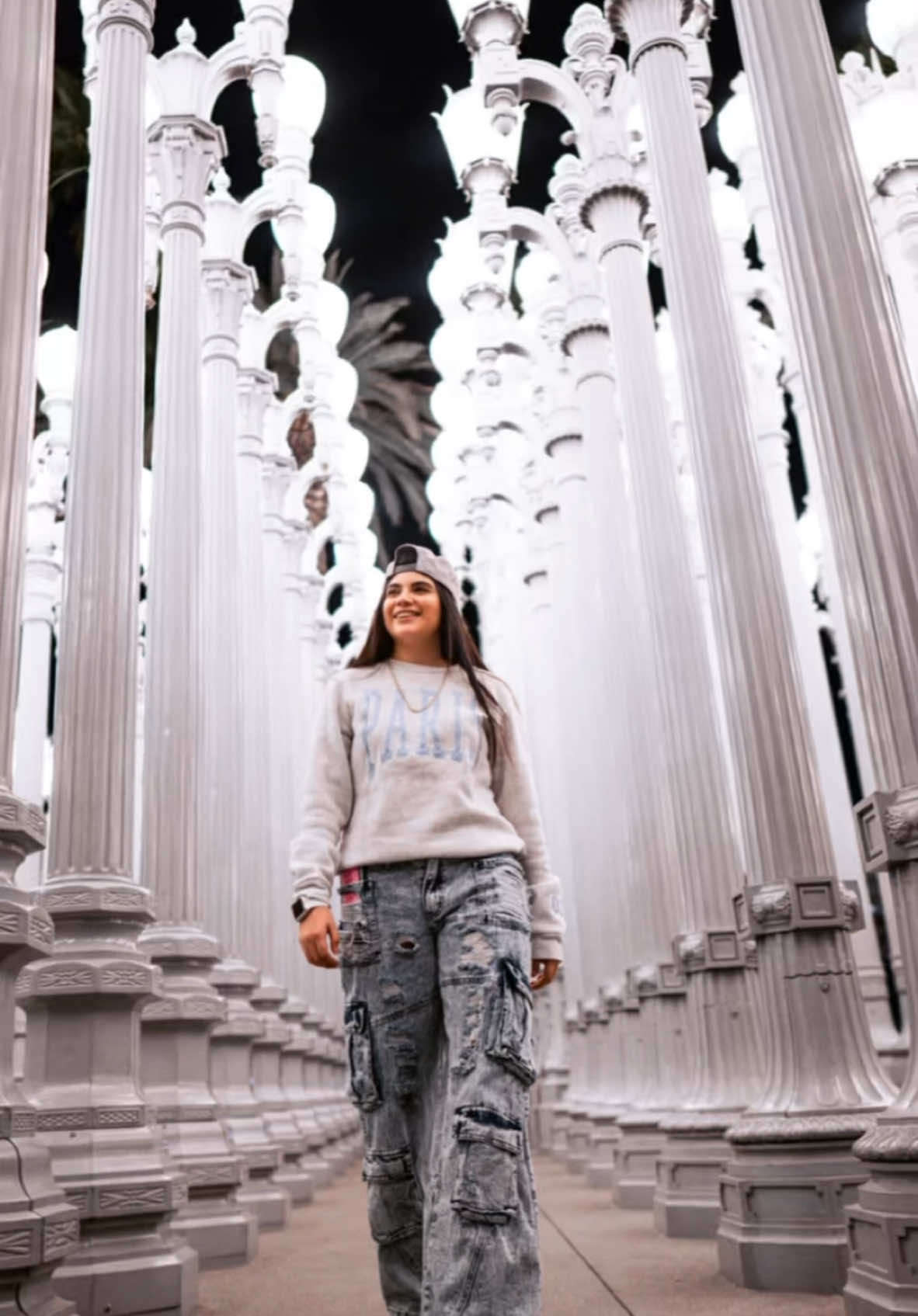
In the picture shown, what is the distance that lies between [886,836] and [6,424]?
129 inches

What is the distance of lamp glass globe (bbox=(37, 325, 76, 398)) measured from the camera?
1294 centimetres

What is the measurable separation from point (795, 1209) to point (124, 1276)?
8.95 feet

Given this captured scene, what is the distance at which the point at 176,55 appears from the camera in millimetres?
9992

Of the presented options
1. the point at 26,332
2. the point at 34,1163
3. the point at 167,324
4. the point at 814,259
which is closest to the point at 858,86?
the point at 167,324

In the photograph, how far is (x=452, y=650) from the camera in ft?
13.5

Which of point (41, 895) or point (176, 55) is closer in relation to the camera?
point (41, 895)

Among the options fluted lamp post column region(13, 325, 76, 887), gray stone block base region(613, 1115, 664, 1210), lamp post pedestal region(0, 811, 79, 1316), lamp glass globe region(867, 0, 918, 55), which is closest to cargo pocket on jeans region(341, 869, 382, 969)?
lamp post pedestal region(0, 811, 79, 1316)

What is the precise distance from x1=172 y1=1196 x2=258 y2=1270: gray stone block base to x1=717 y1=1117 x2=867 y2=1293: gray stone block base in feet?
9.48

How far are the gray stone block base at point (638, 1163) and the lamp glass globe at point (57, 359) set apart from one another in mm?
8261

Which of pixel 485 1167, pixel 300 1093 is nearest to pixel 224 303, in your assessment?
pixel 300 1093

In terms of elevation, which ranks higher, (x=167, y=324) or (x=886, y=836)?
(x=167, y=324)

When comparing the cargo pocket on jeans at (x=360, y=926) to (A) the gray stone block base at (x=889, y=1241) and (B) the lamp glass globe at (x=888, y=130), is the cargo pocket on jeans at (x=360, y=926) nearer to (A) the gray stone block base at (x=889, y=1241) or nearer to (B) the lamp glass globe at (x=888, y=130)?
(A) the gray stone block base at (x=889, y=1241)

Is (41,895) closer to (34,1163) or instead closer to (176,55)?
(34,1163)

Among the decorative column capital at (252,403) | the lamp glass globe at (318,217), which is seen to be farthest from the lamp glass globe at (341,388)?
the lamp glass globe at (318,217)
